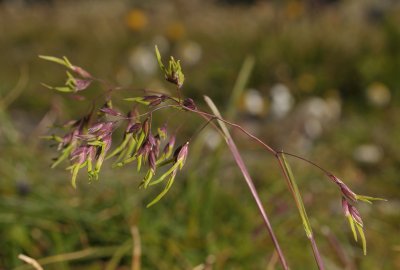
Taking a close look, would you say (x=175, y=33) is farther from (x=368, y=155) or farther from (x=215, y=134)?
(x=368, y=155)

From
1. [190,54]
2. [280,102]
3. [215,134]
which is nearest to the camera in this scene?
[215,134]

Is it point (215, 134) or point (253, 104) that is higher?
point (215, 134)

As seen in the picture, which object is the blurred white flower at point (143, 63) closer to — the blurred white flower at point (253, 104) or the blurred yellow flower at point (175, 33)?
the blurred yellow flower at point (175, 33)

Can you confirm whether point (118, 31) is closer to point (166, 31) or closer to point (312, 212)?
point (166, 31)

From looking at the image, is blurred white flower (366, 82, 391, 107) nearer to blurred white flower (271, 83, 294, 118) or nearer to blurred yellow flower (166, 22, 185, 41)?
blurred white flower (271, 83, 294, 118)

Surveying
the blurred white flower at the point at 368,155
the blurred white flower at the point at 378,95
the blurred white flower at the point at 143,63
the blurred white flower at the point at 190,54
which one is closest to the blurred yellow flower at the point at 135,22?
the blurred white flower at the point at 190,54

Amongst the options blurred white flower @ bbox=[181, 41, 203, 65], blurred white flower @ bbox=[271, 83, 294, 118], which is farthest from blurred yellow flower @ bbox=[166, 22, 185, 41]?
blurred white flower @ bbox=[271, 83, 294, 118]

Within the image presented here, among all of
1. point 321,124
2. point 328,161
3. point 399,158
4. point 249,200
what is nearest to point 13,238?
point 249,200

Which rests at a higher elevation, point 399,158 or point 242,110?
point 399,158

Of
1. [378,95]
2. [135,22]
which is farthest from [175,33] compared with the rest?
[378,95]
